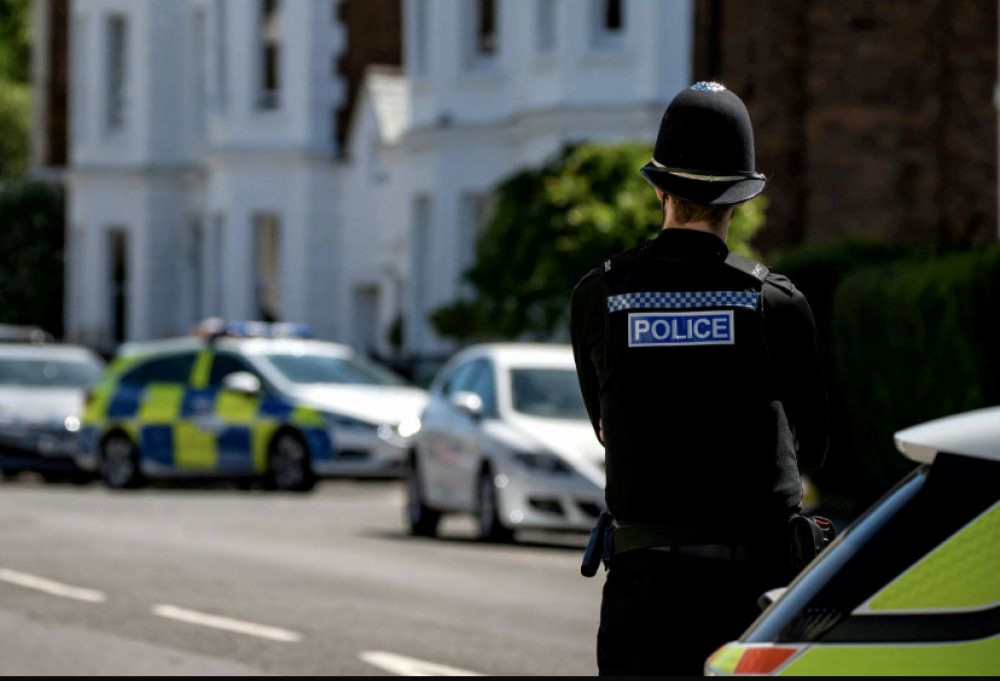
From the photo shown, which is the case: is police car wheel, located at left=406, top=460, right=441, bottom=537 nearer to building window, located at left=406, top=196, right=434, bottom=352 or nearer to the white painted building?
the white painted building

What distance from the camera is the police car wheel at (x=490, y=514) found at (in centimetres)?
1800

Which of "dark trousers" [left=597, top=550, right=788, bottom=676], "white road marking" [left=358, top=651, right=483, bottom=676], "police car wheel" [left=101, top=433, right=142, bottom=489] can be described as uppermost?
"dark trousers" [left=597, top=550, right=788, bottom=676]

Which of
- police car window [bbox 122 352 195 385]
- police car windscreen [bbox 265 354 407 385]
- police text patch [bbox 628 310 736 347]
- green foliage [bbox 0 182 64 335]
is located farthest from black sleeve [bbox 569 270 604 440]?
green foliage [bbox 0 182 64 335]

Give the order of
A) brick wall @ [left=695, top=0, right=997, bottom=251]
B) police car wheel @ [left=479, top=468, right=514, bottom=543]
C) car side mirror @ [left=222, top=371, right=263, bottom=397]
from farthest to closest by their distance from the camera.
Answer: brick wall @ [left=695, top=0, right=997, bottom=251] < car side mirror @ [left=222, top=371, right=263, bottom=397] < police car wheel @ [left=479, top=468, right=514, bottom=543]

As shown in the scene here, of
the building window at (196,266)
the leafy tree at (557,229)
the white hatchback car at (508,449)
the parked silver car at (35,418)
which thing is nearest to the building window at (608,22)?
the leafy tree at (557,229)

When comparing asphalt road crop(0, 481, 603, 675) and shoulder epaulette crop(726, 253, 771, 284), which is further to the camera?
asphalt road crop(0, 481, 603, 675)

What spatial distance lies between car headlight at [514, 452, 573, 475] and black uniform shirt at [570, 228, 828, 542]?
41.8ft

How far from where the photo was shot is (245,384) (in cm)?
2542

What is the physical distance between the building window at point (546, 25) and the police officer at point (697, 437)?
2891cm

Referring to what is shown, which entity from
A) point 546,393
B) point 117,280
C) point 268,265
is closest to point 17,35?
point 117,280

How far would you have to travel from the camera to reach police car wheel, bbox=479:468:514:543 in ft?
59.1

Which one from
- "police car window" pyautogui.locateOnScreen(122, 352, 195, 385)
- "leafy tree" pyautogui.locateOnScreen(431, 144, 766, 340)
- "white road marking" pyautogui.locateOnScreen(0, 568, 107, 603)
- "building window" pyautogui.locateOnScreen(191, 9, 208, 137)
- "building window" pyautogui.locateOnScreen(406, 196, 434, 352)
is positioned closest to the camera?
"white road marking" pyautogui.locateOnScreen(0, 568, 107, 603)

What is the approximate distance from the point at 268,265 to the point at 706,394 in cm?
3900

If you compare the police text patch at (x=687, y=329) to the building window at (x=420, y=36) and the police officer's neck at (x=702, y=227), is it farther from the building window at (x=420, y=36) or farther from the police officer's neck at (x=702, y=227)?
the building window at (x=420, y=36)
